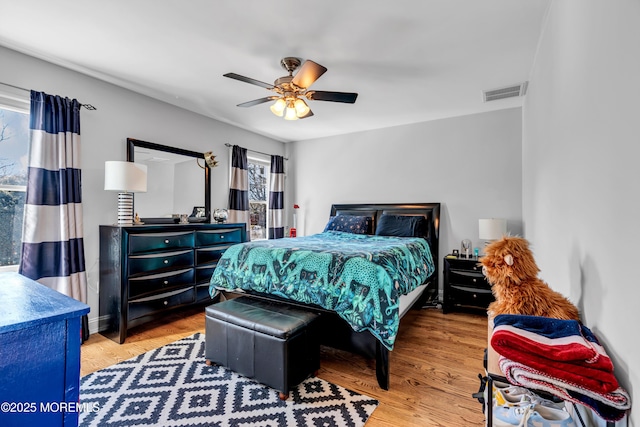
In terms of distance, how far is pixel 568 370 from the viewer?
85 cm

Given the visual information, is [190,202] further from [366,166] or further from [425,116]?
[425,116]

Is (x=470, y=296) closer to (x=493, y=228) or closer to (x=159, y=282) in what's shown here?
(x=493, y=228)

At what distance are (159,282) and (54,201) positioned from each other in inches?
46.4

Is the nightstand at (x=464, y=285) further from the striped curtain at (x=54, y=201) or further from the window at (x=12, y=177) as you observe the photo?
the window at (x=12, y=177)

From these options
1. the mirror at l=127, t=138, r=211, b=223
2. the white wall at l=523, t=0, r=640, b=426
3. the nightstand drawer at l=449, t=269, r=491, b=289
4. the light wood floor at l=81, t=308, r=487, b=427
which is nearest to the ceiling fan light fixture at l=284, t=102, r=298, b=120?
the mirror at l=127, t=138, r=211, b=223

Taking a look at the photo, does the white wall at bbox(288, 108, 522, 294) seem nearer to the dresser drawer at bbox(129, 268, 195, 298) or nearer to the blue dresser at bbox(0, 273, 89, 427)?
the dresser drawer at bbox(129, 268, 195, 298)

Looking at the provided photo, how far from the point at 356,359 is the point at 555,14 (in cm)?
280

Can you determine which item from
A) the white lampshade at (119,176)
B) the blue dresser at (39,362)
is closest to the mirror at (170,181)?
the white lampshade at (119,176)

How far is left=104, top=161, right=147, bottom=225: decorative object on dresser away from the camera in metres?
2.85

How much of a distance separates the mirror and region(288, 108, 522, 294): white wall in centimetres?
209

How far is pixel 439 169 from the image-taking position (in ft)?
14.1

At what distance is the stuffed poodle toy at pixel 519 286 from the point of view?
4.05 ft

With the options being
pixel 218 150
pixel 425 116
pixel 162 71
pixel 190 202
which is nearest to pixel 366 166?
pixel 425 116

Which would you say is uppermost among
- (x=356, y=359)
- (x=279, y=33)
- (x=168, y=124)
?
(x=279, y=33)
